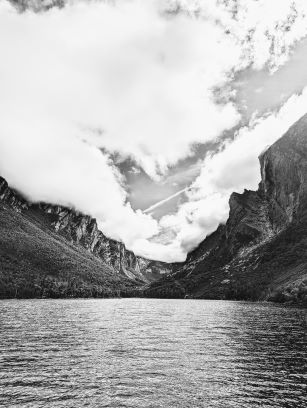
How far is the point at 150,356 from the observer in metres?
41.9

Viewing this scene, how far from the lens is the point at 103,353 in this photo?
1731 inches

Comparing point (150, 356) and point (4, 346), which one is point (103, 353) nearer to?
point (150, 356)

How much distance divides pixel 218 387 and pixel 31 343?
31.1 meters

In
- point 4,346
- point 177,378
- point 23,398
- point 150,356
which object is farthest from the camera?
point 4,346

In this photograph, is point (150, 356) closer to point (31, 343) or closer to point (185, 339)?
point (185, 339)

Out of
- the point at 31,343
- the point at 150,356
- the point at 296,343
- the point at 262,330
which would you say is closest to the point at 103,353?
the point at 150,356

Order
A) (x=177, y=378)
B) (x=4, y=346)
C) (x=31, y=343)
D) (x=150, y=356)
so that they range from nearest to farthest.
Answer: (x=177, y=378), (x=150, y=356), (x=4, y=346), (x=31, y=343)

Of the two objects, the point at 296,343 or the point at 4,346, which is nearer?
the point at 4,346

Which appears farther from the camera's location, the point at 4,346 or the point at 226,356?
the point at 4,346

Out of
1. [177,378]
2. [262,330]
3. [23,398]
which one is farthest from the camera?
[262,330]

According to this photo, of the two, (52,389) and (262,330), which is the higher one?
(262,330)

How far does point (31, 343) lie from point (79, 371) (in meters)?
18.7

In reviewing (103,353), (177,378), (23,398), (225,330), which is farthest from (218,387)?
(225,330)

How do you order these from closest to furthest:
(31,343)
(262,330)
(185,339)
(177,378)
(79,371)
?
1. (177,378)
2. (79,371)
3. (31,343)
4. (185,339)
5. (262,330)
